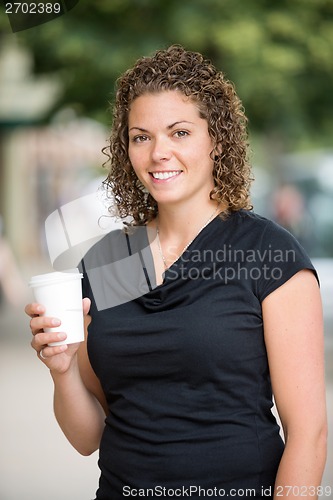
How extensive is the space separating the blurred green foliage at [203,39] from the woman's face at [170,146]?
735cm

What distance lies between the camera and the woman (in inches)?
74.8

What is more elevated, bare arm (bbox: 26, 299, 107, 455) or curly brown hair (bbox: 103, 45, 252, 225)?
curly brown hair (bbox: 103, 45, 252, 225)

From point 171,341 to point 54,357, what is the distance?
11.6 inches

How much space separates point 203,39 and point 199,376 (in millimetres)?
8036

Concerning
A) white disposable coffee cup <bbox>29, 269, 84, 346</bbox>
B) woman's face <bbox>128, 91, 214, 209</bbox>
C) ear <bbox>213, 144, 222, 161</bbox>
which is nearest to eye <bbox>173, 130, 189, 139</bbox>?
woman's face <bbox>128, 91, 214, 209</bbox>

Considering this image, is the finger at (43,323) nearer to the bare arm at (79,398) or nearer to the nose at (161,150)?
the bare arm at (79,398)

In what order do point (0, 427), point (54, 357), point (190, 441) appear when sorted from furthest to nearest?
point (0, 427)
point (54, 357)
point (190, 441)

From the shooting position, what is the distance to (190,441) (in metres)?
1.89

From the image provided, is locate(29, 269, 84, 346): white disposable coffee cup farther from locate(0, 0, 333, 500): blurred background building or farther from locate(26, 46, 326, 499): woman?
locate(0, 0, 333, 500): blurred background building

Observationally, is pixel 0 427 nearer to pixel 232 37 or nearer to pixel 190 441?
pixel 190 441

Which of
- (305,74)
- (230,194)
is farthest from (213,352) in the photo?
(305,74)

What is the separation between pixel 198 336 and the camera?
1906 millimetres

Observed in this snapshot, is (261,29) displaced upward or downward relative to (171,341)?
upward

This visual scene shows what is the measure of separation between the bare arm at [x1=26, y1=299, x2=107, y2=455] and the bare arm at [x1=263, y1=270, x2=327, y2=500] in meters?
0.44
